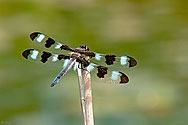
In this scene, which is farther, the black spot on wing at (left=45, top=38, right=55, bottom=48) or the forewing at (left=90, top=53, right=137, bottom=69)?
the black spot on wing at (left=45, top=38, right=55, bottom=48)

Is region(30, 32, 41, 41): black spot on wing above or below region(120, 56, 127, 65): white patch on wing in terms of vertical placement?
above

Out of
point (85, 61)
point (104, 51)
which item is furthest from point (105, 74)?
point (104, 51)

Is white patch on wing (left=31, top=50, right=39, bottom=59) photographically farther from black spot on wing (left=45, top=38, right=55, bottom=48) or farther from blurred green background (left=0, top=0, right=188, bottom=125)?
blurred green background (left=0, top=0, right=188, bottom=125)

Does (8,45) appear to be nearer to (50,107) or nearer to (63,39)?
(63,39)

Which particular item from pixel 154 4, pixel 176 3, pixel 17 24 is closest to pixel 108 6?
pixel 154 4

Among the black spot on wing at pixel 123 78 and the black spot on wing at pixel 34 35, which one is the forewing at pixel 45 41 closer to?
the black spot on wing at pixel 34 35

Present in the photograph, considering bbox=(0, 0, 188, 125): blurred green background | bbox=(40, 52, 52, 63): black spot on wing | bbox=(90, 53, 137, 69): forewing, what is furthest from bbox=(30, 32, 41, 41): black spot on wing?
bbox=(0, 0, 188, 125): blurred green background

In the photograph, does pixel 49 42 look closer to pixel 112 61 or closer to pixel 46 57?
pixel 46 57
